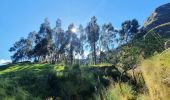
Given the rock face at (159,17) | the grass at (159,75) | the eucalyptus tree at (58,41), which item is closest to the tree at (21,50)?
the eucalyptus tree at (58,41)

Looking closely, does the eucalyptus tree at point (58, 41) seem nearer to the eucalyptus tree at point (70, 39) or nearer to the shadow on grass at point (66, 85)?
the eucalyptus tree at point (70, 39)

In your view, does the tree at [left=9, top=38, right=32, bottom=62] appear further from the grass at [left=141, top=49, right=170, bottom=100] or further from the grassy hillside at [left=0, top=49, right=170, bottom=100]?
the grass at [left=141, top=49, right=170, bottom=100]

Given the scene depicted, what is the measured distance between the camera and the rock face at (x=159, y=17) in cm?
14294

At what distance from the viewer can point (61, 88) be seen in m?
35.8

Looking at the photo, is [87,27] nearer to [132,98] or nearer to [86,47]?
[86,47]

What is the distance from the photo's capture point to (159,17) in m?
156

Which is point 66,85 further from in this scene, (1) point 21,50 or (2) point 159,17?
(2) point 159,17

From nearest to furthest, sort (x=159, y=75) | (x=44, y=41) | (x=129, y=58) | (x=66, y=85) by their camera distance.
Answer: (x=159, y=75)
(x=129, y=58)
(x=66, y=85)
(x=44, y=41)

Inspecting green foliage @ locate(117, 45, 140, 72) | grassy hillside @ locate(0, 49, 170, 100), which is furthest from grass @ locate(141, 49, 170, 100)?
green foliage @ locate(117, 45, 140, 72)

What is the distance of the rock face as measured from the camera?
143 metres

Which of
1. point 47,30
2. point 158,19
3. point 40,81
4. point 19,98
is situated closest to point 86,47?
point 47,30

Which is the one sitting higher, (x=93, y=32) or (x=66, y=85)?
Result: (x=93, y=32)

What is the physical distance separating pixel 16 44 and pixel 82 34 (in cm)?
2575

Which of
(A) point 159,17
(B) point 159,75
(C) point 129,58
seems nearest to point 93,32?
(A) point 159,17
